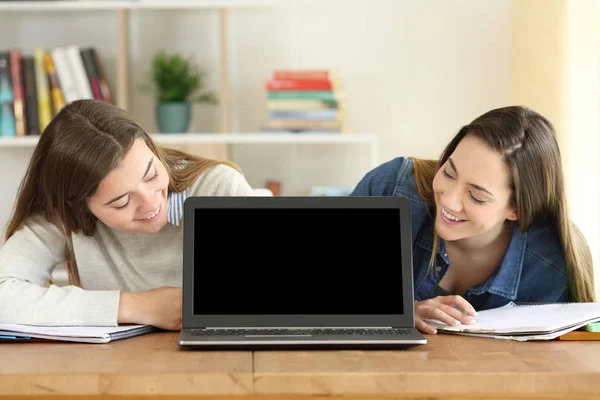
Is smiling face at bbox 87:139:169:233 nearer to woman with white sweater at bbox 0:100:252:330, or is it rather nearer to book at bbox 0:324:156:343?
woman with white sweater at bbox 0:100:252:330

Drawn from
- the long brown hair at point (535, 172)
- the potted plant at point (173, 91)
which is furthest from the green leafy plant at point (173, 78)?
the long brown hair at point (535, 172)

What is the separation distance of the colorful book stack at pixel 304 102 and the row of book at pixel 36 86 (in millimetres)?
670

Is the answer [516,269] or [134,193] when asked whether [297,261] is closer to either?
[134,193]

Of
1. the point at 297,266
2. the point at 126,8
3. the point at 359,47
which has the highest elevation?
the point at 126,8

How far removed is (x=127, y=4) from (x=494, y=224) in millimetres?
1908

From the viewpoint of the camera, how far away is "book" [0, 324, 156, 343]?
3.84 ft

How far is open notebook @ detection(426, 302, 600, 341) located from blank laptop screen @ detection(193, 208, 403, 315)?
0.41 feet

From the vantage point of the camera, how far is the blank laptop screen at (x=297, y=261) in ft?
3.89

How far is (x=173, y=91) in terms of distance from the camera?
288cm

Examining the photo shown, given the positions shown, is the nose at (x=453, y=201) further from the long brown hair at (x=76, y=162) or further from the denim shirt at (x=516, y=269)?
the long brown hair at (x=76, y=162)

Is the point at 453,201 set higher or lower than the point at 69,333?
higher

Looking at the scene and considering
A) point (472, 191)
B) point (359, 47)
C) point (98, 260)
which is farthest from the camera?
point (359, 47)

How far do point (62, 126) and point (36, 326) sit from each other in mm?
374

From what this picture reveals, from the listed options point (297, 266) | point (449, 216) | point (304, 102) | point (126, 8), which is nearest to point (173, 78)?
point (126, 8)
